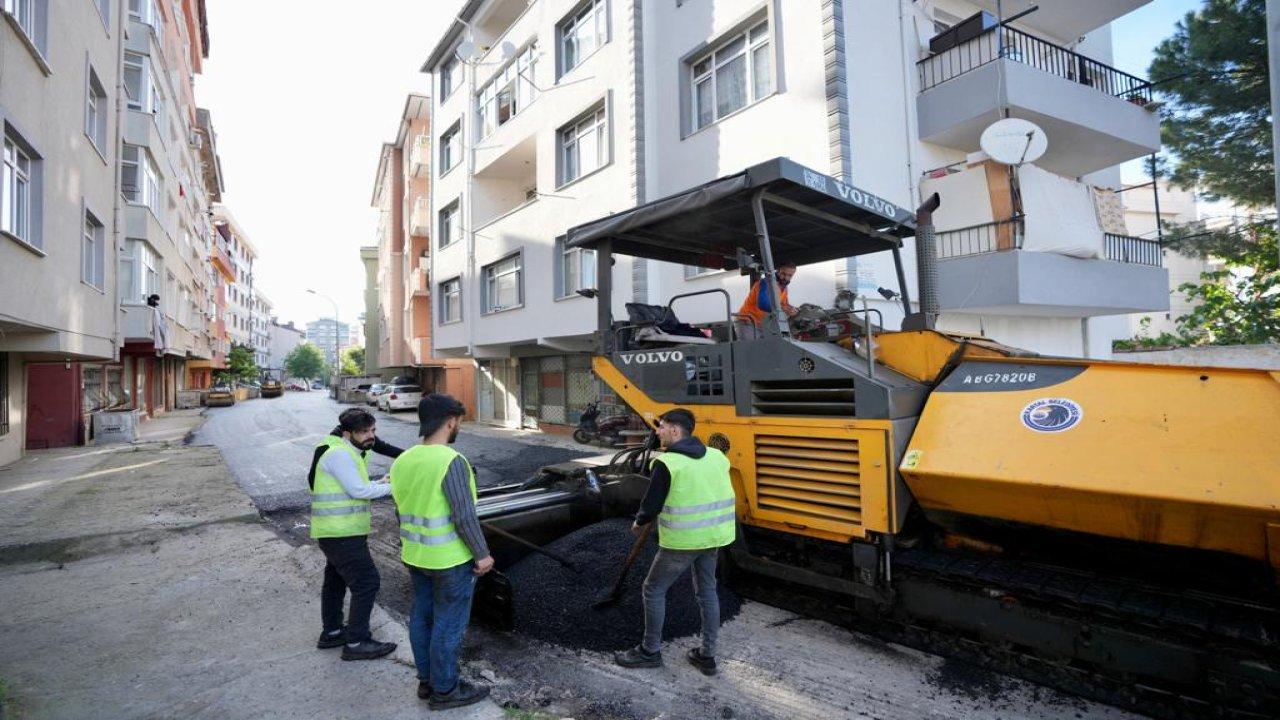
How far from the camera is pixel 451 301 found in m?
22.2

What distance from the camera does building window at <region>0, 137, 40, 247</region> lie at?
8234mm

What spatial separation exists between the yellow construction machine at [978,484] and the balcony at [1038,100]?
6604 mm

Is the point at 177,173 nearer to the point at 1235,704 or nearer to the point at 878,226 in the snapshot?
the point at 878,226

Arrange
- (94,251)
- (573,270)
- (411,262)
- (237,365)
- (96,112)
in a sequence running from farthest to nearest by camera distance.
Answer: (237,365) → (411,262) → (573,270) → (96,112) → (94,251)

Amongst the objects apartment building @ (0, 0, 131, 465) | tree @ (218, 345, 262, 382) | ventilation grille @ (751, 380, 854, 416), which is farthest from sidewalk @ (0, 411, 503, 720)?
tree @ (218, 345, 262, 382)

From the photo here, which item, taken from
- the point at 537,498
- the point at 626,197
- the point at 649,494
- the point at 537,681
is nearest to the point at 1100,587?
the point at 649,494

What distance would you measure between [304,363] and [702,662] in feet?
354

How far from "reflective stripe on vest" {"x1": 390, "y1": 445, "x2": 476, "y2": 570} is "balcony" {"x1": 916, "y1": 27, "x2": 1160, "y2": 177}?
10258 millimetres

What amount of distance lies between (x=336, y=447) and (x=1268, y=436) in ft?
15.2

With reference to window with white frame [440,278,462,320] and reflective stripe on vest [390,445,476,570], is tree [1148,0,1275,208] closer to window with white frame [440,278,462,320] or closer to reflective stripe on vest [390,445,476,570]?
reflective stripe on vest [390,445,476,570]

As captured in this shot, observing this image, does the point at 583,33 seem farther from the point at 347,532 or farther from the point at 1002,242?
the point at 347,532

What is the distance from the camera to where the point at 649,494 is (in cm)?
354

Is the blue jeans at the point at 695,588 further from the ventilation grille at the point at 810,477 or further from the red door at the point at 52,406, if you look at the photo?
the red door at the point at 52,406

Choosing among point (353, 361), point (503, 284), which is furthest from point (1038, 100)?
point (353, 361)
